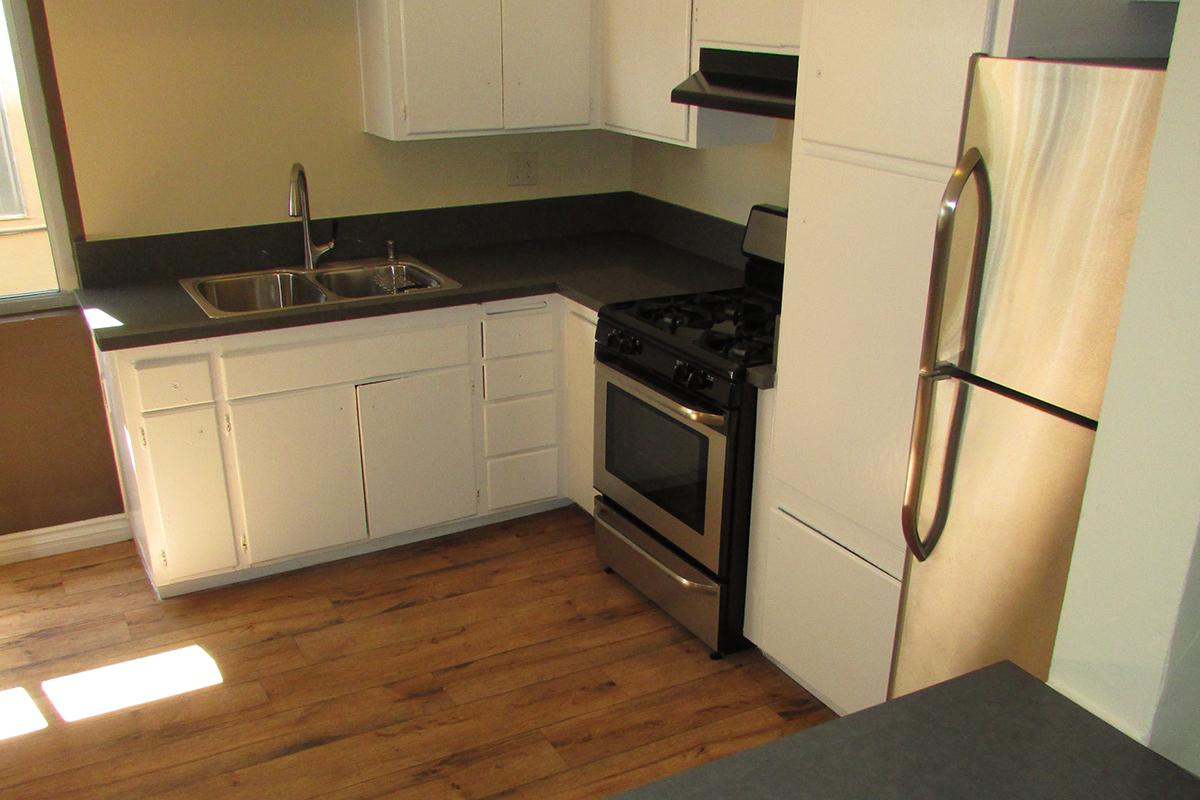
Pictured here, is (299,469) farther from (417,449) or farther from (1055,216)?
(1055,216)

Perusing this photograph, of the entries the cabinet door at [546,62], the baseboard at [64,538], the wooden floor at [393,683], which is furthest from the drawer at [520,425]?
the baseboard at [64,538]

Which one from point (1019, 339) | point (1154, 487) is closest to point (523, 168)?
point (1019, 339)

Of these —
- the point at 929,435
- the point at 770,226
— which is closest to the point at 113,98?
the point at 770,226

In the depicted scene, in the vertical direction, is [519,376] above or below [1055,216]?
below

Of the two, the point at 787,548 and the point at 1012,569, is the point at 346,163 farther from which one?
the point at 1012,569

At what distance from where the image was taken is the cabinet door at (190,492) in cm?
313

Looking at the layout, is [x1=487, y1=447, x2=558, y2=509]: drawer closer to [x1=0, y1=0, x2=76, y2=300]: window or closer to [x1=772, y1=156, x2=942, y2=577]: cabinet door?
[x1=772, y1=156, x2=942, y2=577]: cabinet door

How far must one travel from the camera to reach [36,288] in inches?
138

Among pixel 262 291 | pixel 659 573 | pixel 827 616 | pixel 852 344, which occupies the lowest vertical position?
pixel 659 573

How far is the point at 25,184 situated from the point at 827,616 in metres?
2.88

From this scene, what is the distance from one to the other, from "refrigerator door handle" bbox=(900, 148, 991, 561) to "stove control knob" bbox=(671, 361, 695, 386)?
888mm

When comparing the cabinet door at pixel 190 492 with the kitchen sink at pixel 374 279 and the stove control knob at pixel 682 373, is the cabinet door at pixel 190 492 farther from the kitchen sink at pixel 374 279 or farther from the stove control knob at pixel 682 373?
the stove control knob at pixel 682 373

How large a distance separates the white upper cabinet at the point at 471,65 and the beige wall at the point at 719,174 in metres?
0.48

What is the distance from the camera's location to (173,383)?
3.08 meters
